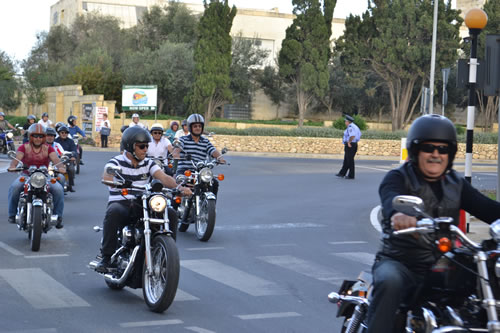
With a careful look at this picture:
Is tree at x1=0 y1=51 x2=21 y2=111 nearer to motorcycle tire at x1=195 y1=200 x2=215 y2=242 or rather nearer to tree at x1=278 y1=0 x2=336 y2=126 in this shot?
tree at x1=278 y1=0 x2=336 y2=126

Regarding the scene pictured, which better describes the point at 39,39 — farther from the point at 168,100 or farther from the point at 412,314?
the point at 412,314

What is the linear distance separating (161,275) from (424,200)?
3.36 meters

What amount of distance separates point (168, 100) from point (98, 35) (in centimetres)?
1171

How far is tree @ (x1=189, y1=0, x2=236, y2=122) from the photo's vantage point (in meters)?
52.0

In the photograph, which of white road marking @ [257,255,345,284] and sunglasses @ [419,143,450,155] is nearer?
sunglasses @ [419,143,450,155]

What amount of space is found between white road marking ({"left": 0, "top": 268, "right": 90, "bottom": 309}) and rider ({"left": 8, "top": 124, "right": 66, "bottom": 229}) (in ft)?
8.82

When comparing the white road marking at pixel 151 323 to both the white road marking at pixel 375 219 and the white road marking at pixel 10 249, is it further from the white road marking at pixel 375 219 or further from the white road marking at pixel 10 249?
the white road marking at pixel 375 219

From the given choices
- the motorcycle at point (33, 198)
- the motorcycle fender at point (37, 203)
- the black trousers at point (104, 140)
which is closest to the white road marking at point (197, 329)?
the motorcycle fender at point (37, 203)

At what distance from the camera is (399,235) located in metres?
4.12

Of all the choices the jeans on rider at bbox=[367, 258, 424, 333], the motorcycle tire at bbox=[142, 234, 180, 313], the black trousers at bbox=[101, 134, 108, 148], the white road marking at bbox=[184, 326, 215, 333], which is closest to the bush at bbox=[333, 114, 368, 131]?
the black trousers at bbox=[101, 134, 108, 148]

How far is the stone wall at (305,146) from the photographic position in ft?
149

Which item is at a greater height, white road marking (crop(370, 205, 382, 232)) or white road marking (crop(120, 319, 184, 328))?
white road marking (crop(120, 319, 184, 328))

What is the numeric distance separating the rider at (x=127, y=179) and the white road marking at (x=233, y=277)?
1121 mm

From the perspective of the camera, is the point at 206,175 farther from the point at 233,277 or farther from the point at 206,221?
the point at 233,277
